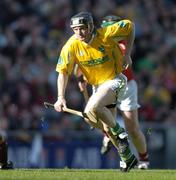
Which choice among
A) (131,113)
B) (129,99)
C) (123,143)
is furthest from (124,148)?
(129,99)

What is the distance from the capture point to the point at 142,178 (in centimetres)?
1083

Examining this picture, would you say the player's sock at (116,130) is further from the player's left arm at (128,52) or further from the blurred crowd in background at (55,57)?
the blurred crowd in background at (55,57)

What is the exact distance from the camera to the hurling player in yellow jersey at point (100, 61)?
11594 millimetres

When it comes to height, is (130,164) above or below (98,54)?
below

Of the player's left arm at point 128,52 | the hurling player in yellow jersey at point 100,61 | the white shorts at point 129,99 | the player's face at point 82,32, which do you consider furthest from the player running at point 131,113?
the player's face at point 82,32

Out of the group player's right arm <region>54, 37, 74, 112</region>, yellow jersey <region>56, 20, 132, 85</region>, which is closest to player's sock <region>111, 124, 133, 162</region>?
yellow jersey <region>56, 20, 132, 85</region>

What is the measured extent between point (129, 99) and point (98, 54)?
225cm

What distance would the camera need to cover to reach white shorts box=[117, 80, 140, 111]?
13.9 meters

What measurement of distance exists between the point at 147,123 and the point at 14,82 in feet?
10.8

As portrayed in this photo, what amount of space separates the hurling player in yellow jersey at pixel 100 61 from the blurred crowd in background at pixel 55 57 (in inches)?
247

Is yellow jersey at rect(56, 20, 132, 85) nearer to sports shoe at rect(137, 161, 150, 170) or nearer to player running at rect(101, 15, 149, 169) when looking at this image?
player running at rect(101, 15, 149, 169)

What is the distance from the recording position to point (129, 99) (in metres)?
14.0

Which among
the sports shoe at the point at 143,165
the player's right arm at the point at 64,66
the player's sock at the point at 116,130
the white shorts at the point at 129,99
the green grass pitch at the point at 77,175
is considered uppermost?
the player's right arm at the point at 64,66

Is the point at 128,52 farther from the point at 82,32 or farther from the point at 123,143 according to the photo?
the point at 123,143
